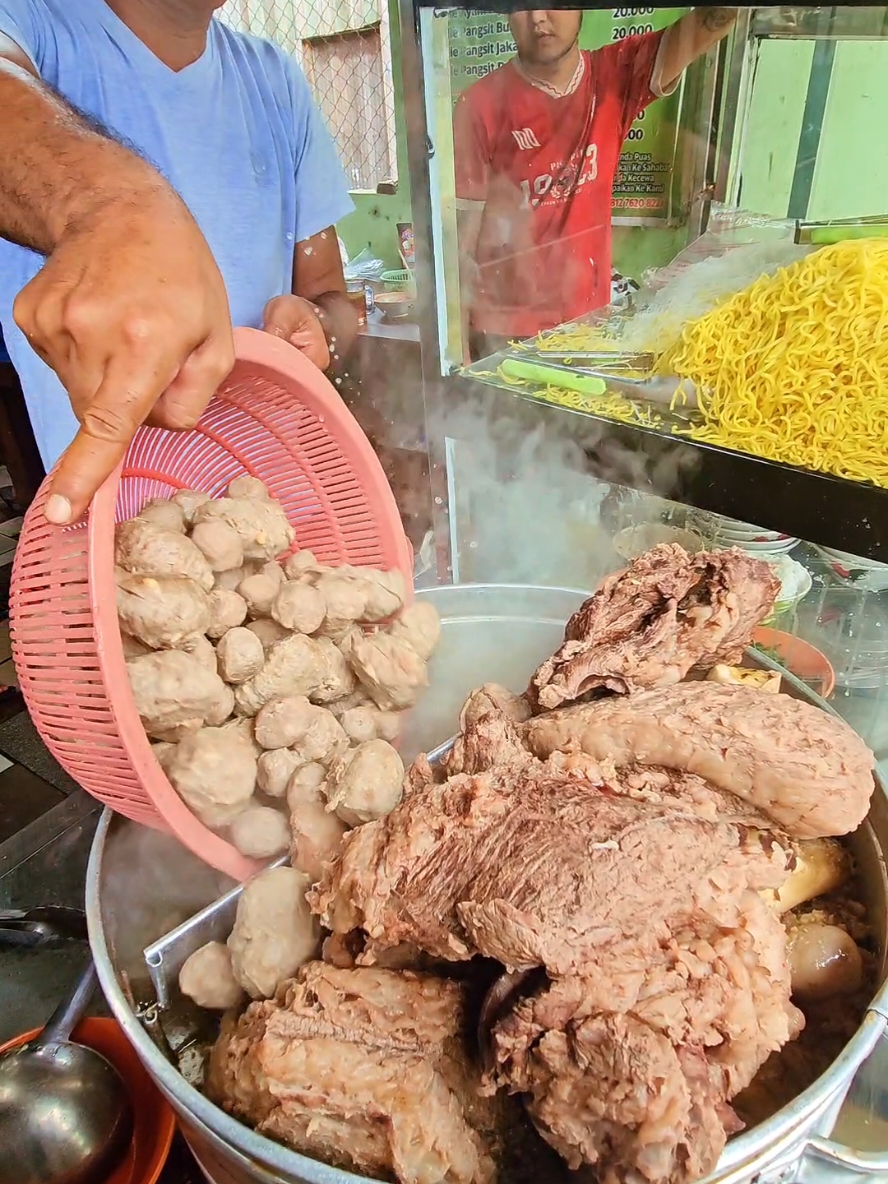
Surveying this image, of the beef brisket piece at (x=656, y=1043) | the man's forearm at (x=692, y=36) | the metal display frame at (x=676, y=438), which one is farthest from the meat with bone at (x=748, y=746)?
the man's forearm at (x=692, y=36)

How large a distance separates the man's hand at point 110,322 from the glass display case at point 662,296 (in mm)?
1031

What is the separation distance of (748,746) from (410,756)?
2.69 ft

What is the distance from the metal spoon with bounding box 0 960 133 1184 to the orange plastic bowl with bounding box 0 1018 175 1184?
2 cm

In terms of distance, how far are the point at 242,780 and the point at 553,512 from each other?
4.05 ft

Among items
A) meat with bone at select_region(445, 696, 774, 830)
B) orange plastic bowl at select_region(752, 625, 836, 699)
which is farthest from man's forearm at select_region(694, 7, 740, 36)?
meat with bone at select_region(445, 696, 774, 830)

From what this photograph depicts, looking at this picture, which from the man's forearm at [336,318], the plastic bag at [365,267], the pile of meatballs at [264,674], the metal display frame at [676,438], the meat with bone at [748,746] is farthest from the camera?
the plastic bag at [365,267]

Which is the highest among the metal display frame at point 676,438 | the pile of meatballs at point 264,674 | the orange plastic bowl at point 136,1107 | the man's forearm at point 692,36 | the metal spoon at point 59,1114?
the man's forearm at point 692,36

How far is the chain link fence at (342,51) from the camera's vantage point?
4.01 meters

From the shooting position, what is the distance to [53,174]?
1.12 meters

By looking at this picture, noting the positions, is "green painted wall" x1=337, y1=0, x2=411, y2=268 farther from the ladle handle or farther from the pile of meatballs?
the ladle handle

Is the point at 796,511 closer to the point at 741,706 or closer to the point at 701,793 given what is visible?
the point at 741,706

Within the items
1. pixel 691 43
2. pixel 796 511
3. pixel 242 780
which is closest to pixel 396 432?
pixel 691 43

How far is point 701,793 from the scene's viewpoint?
42.4 inches

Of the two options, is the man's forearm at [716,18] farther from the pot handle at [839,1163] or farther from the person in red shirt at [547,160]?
the pot handle at [839,1163]
